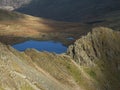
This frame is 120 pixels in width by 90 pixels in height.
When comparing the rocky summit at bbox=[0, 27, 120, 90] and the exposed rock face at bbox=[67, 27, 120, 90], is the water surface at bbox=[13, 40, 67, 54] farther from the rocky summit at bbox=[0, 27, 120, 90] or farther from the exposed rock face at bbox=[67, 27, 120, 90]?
the rocky summit at bbox=[0, 27, 120, 90]

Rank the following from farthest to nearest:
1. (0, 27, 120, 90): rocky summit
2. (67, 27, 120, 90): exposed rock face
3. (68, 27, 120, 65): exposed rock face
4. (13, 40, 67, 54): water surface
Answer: (13, 40, 67, 54): water surface → (68, 27, 120, 65): exposed rock face → (67, 27, 120, 90): exposed rock face → (0, 27, 120, 90): rocky summit

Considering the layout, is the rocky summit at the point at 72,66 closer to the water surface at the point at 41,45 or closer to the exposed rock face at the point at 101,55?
the exposed rock face at the point at 101,55

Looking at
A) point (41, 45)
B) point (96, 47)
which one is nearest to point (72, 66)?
point (96, 47)

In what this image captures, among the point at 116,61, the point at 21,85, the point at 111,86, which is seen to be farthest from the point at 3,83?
the point at 116,61

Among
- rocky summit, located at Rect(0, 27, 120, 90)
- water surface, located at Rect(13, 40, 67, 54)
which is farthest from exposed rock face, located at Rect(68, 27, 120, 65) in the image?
water surface, located at Rect(13, 40, 67, 54)

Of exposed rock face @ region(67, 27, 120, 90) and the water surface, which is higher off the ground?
exposed rock face @ region(67, 27, 120, 90)

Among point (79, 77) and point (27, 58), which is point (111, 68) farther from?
point (27, 58)

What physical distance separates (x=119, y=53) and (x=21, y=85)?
1667 inches

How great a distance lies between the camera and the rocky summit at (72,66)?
183 ft

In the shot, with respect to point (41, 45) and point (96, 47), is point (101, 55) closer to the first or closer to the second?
point (96, 47)

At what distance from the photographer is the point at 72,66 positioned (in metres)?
76.6

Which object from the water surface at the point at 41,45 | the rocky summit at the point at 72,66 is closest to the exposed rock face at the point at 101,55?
the rocky summit at the point at 72,66

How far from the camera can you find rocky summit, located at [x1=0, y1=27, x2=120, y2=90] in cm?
5584

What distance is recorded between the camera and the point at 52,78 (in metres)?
68.0
